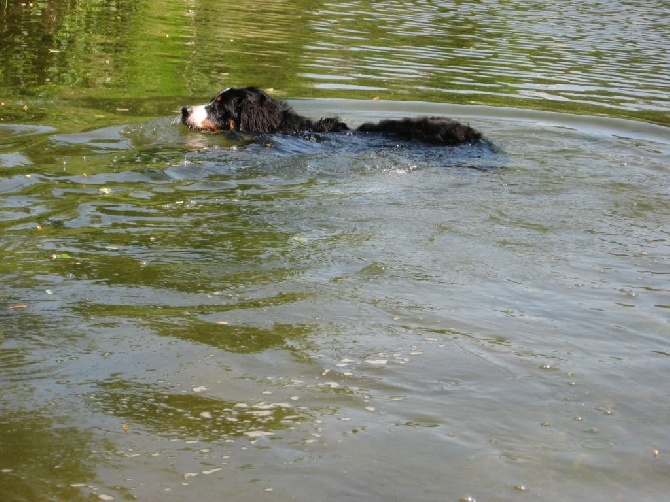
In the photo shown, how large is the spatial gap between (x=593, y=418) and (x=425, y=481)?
1.17 metres

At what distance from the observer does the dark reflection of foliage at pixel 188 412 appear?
473 cm

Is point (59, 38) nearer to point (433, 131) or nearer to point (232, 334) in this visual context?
point (433, 131)

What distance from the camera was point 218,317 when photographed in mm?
6020

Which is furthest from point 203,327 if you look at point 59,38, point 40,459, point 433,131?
point 59,38

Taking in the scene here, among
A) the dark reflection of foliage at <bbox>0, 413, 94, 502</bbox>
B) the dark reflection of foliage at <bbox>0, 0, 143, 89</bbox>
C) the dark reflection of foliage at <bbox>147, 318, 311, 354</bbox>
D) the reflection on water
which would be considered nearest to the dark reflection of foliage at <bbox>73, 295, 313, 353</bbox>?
the dark reflection of foliage at <bbox>147, 318, 311, 354</bbox>

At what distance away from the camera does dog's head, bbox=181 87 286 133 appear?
11.1 metres

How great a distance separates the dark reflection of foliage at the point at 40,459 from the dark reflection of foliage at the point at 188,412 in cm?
31

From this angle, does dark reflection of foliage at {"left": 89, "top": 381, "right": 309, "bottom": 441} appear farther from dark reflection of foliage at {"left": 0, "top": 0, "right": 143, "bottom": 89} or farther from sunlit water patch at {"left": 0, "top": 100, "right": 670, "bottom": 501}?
dark reflection of foliage at {"left": 0, "top": 0, "right": 143, "bottom": 89}

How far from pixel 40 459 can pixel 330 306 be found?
2.36 meters

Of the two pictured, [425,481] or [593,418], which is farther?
[593,418]

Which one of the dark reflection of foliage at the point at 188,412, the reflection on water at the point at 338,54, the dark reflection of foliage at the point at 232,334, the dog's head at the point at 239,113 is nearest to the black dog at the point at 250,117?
the dog's head at the point at 239,113

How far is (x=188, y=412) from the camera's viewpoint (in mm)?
4906

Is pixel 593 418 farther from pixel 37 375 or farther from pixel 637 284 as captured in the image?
pixel 37 375

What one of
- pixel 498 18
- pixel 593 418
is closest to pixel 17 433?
pixel 593 418
